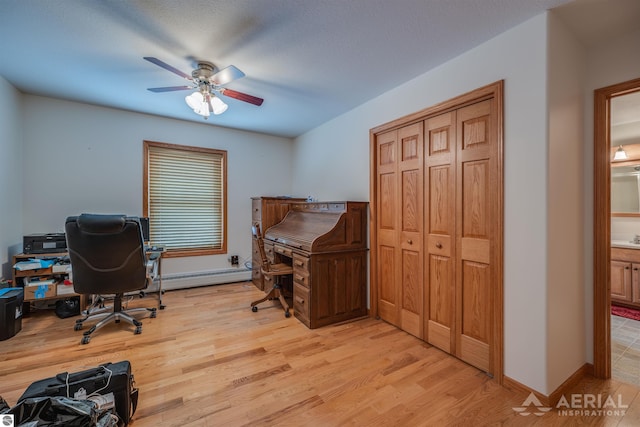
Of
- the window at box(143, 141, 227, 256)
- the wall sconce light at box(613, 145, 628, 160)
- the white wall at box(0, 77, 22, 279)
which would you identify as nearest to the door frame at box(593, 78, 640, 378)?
the wall sconce light at box(613, 145, 628, 160)

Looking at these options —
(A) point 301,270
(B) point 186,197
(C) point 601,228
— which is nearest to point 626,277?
(C) point 601,228

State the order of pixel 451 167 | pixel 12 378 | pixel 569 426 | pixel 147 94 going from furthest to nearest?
pixel 147 94
pixel 451 167
pixel 12 378
pixel 569 426

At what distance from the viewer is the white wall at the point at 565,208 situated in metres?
1.70

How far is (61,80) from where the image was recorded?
2.76m

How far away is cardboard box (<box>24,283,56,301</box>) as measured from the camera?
2.85 meters

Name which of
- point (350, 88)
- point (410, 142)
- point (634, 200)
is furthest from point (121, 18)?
point (634, 200)

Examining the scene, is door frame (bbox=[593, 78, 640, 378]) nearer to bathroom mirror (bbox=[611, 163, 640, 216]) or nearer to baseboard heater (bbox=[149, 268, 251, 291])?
bathroom mirror (bbox=[611, 163, 640, 216])

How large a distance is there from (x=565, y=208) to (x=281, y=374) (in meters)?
2.34

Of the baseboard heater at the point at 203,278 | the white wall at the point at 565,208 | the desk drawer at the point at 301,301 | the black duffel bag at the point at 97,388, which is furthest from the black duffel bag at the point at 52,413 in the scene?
the baseboard heater at the point at 203,278

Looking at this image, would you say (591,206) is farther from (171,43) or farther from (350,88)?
(171,43)

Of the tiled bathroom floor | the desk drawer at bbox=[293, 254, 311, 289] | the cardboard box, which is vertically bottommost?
the tiled bathroom floor

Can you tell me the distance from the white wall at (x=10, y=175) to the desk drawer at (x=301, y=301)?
10.1ft

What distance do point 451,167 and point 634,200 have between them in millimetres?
3423

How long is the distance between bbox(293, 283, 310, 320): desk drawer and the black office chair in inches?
61.2
